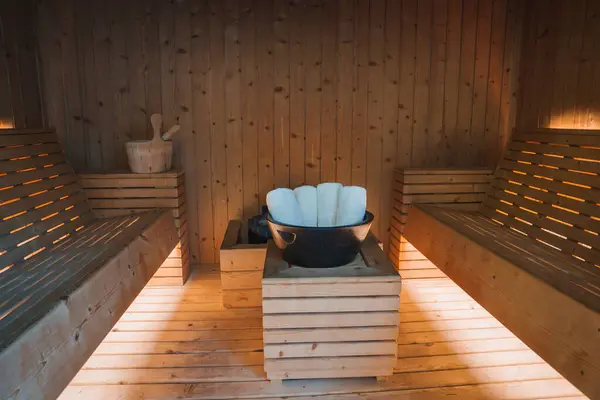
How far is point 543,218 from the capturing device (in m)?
2.80

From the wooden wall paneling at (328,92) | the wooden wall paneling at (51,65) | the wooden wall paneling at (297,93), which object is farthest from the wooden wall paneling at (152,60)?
the wooden wall paneling at (328,92)

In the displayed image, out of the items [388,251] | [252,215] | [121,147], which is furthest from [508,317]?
[121,147]

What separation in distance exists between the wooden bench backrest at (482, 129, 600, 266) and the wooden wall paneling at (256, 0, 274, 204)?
5.52 ft

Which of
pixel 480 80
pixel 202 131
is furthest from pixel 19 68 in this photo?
pixel 480 80

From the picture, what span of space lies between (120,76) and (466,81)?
269 centimetres

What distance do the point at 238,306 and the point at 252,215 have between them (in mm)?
975

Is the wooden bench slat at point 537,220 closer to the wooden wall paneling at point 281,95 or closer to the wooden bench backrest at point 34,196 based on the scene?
the wooden wall paneling at point 281,95

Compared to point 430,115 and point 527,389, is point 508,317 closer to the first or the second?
point 527,389

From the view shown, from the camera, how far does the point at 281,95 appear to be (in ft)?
11.9

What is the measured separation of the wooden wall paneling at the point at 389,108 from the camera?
3.60 m

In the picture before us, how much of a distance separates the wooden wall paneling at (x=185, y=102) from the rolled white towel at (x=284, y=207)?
5.30ft

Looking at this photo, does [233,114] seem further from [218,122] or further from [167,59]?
[167,59]

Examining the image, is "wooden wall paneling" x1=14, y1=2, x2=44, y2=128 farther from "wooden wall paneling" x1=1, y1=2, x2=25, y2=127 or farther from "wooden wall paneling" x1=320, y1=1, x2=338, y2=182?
"wooden wall paneling" x1=320, y1=1, x2=338, y2=182

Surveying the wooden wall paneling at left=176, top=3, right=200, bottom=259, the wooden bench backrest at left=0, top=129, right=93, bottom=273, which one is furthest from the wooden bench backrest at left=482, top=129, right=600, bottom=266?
the wooden bench backrest at left=0, top=129, right=93, bottom=273
